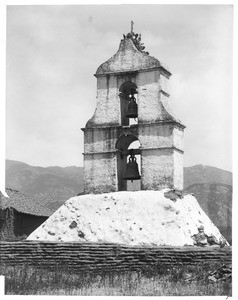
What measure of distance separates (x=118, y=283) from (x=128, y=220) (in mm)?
3438

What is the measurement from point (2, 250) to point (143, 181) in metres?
4.55

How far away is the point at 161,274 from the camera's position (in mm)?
14570

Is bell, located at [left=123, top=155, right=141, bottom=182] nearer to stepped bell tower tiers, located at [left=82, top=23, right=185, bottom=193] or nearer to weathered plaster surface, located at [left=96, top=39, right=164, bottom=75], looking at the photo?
stepped bell tower tiers, located at [left=82, top=23, right=185, bottom=193]

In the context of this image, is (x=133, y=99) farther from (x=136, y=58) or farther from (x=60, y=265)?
(x=60, y=265)

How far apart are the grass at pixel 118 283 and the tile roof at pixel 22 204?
12.9 m

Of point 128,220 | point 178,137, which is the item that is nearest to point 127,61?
point 178,137

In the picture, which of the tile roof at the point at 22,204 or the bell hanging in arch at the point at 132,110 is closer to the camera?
the bell hanging in arch at the point at 132,110

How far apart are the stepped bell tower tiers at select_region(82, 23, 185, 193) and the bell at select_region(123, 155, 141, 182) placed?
0.25 ft

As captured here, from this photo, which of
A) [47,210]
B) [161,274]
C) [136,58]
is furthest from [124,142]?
[47,210]

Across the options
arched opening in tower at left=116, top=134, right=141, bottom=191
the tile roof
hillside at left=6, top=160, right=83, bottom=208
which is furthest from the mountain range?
arched opening in tower at left=116, top=134, right=141, bottom=191

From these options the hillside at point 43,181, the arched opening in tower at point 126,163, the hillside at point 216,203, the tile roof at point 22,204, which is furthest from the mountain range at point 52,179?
the arched opening in tower at point 126,163

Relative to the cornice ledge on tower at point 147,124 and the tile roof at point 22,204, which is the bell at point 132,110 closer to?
the cornice ledge on tower at point 147,124

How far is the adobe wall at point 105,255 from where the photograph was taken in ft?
47.9

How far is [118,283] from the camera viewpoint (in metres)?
14.2
